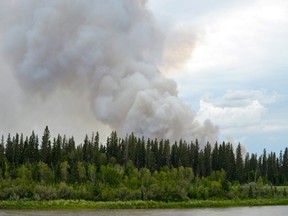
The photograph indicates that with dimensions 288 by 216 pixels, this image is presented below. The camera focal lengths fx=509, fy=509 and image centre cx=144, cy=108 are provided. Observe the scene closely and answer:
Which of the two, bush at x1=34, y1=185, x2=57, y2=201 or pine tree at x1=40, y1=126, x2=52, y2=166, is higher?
pine tree at x1=40, y1=126, x2=52, y2=166

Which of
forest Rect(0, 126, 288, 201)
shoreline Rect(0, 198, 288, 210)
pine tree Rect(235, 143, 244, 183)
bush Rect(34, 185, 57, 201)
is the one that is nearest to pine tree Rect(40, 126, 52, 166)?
forest Rect(0, 126, 288, 201)

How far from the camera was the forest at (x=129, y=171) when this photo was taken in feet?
295

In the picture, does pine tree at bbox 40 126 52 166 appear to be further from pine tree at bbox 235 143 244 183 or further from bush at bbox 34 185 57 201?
pine tree at bbox 235 143 244 183

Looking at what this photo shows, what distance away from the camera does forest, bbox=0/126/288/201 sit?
90.0 metres

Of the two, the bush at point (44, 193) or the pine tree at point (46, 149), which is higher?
the pine tree at point (46, 149)

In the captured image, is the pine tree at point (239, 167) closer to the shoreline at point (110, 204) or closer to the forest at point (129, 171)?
the forest at point (129, 171)

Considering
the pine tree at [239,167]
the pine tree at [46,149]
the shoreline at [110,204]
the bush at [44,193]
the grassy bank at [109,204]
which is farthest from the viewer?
the pine tree at [239,167]

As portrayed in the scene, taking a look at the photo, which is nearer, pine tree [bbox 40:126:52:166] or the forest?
the forest

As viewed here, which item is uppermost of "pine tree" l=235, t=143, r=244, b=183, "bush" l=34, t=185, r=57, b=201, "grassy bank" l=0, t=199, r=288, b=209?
"pine tree" l=235, t=143, r=244, b=183

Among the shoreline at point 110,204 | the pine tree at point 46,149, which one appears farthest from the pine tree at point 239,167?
the pine tree at point 46,149

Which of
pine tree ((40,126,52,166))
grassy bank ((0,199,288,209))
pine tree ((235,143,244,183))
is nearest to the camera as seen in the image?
grassy bank ((0,199,288,209))

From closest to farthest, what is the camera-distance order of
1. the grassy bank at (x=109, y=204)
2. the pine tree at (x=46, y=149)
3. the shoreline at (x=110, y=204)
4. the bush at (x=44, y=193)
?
the shoreline at (x=110, y=204), the grassy bank at (x=109, y=204), the bush at (x=44, y=193), the pine tree at (x=46, y=149)

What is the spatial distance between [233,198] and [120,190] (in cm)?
2361

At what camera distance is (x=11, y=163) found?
400 ft
